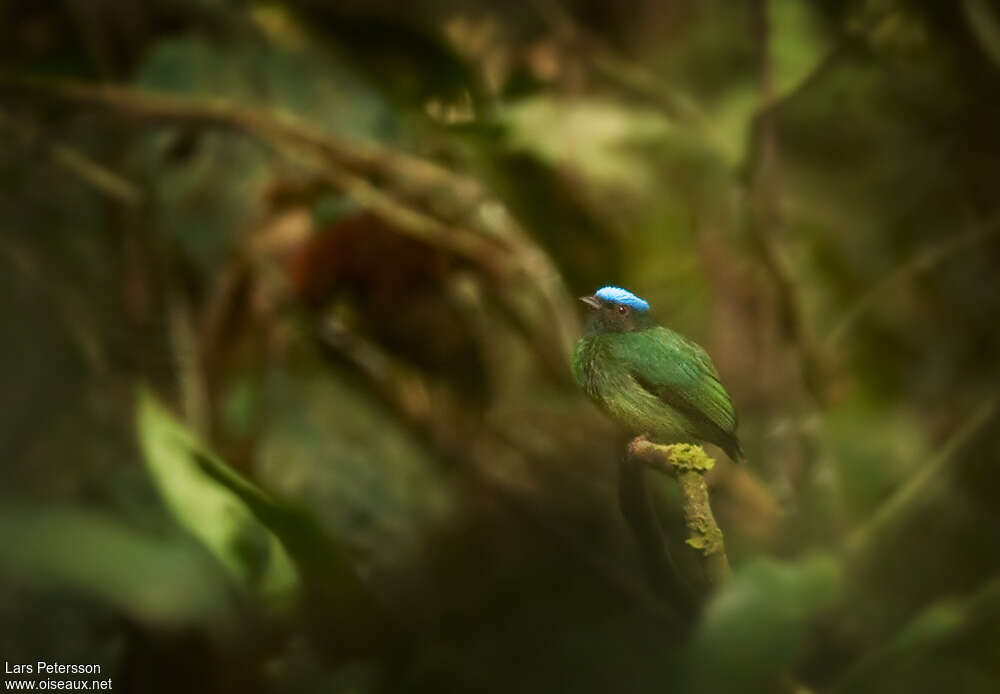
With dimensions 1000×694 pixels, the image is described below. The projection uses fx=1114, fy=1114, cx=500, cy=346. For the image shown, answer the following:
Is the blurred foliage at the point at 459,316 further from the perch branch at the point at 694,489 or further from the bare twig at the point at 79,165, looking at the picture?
the perch branch at the point at 694,489

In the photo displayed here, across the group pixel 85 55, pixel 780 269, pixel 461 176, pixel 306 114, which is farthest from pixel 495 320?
pixel 85 55

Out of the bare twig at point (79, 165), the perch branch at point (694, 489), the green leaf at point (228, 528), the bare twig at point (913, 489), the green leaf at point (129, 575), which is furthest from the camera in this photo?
the bare twig at point (79, 165)

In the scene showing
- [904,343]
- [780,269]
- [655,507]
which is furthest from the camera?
[904,343]

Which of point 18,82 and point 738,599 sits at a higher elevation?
point 18,82

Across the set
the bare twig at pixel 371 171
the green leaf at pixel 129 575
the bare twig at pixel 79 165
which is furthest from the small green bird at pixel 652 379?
the bare twig at pixel 79 165

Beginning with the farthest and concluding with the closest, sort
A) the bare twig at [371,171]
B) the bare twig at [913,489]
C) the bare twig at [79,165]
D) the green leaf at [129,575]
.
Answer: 1. the bare twig at [79,165]
2. the bare twig at [371,171]
3. the bare twig at [913,489]
4. the green leaf at [129,575]

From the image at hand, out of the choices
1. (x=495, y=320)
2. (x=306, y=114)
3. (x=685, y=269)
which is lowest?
(x=685, y=269)

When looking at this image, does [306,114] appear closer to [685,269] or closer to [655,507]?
[685,269]

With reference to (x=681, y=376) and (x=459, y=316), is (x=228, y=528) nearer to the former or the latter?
(x=681, y=376)
